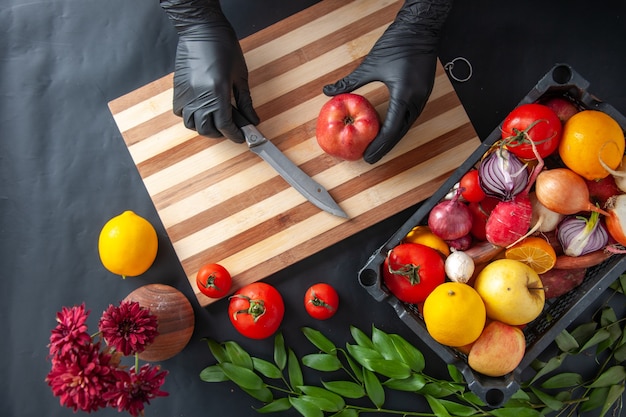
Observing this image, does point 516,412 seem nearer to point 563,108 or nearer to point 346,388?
point 346,388

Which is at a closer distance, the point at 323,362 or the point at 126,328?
the point at 126,328

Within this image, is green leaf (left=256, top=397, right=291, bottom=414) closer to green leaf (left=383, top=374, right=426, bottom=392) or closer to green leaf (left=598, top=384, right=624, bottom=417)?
green leaf (left=383, top=374, right=426, bottom=392)

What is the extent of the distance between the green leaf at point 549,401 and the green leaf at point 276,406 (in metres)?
0.56

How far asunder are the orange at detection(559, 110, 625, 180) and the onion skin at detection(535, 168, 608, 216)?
0.03m

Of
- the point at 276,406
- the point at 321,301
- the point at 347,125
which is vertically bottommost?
the point at 276,406

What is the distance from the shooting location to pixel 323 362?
1.23m

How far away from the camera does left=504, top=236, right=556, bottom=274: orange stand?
3.22ft

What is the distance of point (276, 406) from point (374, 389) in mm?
228

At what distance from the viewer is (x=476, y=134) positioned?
1258 mm

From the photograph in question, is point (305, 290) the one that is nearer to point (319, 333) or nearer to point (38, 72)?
point (319, 333)

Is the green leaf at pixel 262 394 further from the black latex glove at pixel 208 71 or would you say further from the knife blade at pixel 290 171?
the black latex glove at pixel 208 71

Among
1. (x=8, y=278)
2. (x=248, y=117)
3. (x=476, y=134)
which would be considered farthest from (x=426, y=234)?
(x=8, y=278)

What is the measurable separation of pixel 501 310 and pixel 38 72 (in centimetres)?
125

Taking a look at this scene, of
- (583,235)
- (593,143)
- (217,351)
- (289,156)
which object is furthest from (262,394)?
(593,143)
